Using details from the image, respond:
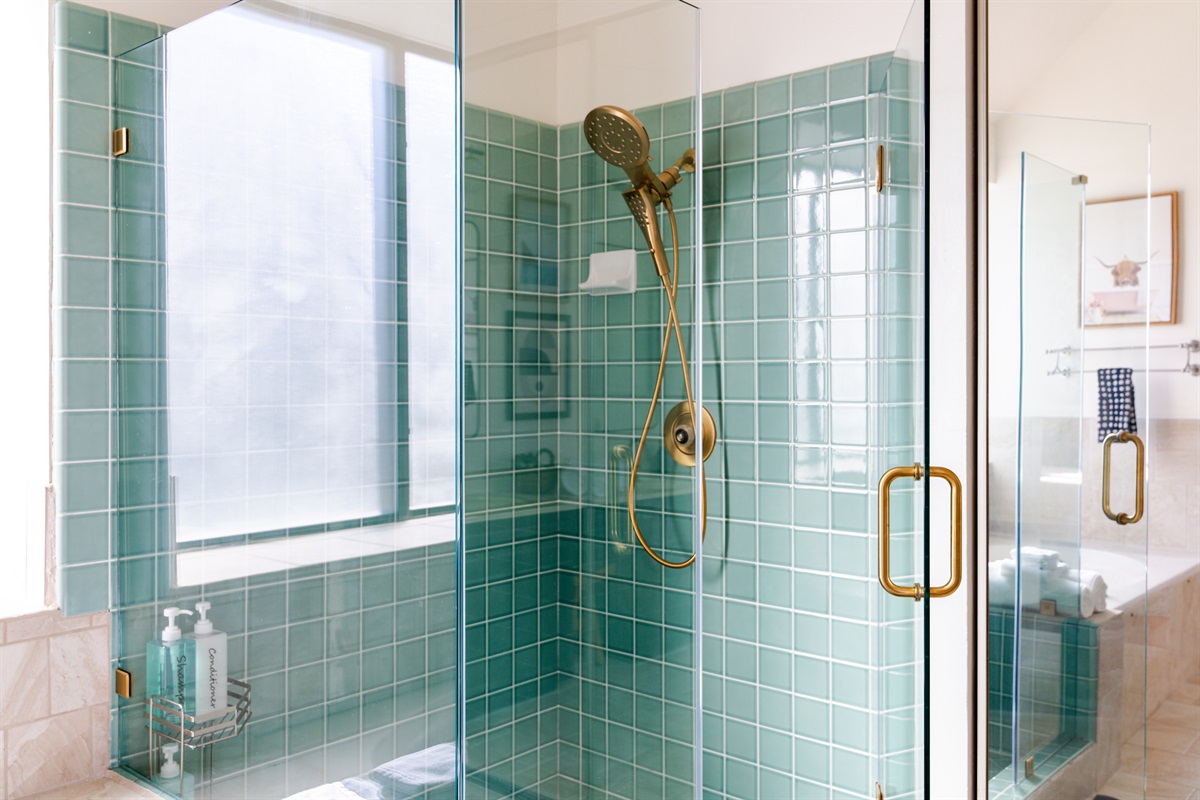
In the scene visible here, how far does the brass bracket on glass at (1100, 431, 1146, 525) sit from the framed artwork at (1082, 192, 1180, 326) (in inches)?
5.8

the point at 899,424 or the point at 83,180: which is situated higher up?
the point at 83,180

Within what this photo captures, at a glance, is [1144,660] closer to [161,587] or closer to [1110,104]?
[1110,104]

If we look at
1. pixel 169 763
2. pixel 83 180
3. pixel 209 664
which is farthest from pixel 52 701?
pixel 83 180

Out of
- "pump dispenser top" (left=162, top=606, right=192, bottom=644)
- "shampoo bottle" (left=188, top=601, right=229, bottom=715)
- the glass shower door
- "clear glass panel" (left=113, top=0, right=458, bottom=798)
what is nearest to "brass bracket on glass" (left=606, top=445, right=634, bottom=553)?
"clear glass panel" (left=113, top=0, right=458, bottom=798)

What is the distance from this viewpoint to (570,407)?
3.93ft

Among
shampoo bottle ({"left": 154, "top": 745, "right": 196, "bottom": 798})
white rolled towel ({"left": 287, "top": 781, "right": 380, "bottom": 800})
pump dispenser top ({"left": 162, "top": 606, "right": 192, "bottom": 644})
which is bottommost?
shampoo bottle ({"left": 154, "top": 745, "right": 196, "bottom": 798})

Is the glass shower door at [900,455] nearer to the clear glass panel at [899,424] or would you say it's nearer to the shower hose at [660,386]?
the clear glass panel at [899,424]

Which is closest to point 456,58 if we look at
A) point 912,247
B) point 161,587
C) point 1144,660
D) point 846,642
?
point 912,247

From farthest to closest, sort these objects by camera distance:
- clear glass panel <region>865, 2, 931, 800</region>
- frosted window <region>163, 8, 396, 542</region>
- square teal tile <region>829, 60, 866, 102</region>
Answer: square teal tile <region>829, 60, 866, 102</region> → clear glass panel <region>865, 2, 931, 800</region> → frosted window <region>163, 8, 396, 542</region>

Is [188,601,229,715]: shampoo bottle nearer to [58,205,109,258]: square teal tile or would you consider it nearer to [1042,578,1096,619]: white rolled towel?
[58,205,109,258]: square teal tile

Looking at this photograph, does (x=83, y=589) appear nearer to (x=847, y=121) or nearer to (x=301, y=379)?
(x=301, y=379)

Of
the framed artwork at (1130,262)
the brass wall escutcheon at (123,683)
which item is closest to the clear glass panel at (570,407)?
the framed artwork at (1130,262)

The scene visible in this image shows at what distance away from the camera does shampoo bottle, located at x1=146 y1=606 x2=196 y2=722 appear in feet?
4.82

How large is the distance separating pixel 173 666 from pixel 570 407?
914 millimetres
